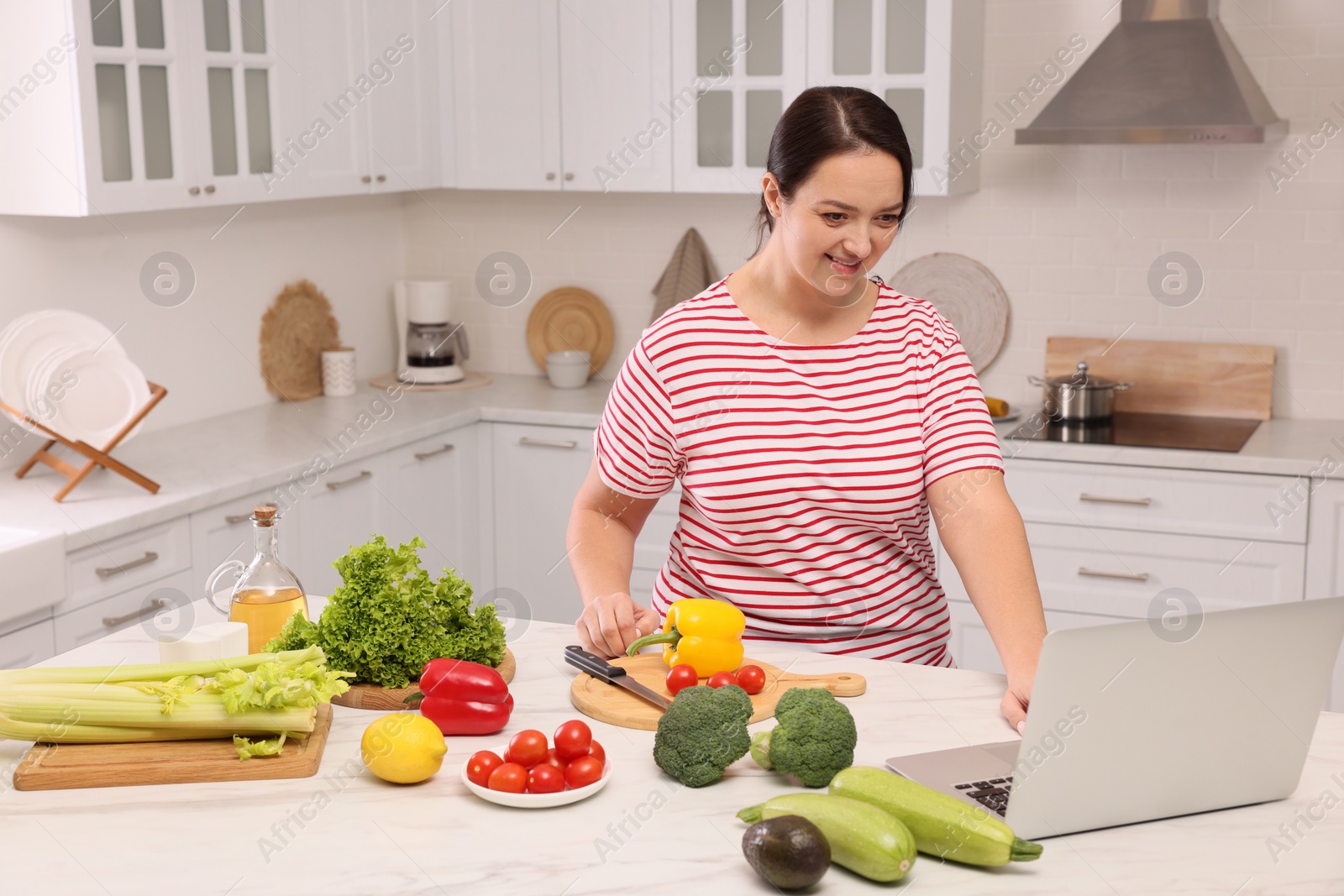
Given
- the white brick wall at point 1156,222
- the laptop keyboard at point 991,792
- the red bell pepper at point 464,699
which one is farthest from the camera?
the white brick wall at point 1156,222

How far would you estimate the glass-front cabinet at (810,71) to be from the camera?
11.2ft

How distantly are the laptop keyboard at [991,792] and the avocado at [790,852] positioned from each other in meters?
0.20

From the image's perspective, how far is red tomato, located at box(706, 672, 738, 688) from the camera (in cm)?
148

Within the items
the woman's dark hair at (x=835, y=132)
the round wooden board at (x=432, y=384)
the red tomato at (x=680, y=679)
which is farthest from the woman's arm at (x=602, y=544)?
the round wooden board at (x=432, y=384)

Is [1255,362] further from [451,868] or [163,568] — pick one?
[451,868]

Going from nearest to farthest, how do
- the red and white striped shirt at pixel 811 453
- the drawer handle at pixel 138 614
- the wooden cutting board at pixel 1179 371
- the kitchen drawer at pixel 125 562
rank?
the red and white striped shirt at pixel 811 453 → the kitchen drawer at pixel 125 562 → the drawer handle at pixel 138 614 → the wooden cutting board at pixel 1179 371

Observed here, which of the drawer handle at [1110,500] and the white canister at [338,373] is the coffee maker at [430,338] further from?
the drawer handle at [1110,500]

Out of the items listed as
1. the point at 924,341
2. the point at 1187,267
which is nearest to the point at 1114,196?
the point at 1187,267

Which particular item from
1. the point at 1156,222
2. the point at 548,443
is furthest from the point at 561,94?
the point at 1156,222

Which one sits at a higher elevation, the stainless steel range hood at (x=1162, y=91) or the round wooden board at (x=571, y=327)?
the stainless steel range hood at (x=1162, y=91)

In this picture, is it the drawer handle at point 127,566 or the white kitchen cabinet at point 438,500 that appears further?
the white kitchen cabinet at point 438,500

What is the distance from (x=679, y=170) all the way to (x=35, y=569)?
79.0 inches

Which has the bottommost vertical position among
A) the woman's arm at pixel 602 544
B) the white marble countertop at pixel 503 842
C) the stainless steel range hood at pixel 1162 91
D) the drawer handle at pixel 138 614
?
the drawer handle at pixel 138 614

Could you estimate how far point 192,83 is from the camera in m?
3.07
